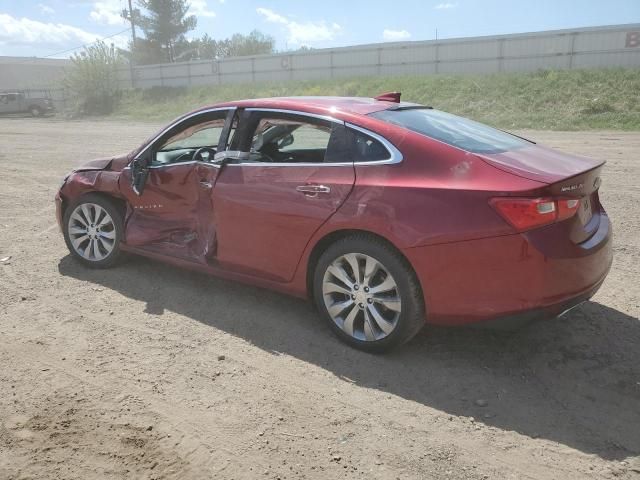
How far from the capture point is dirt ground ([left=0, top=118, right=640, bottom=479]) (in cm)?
266

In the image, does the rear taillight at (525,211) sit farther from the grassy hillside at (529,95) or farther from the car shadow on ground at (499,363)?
the grassy hillside at (529,95)

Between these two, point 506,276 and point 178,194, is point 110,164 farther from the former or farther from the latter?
point 506,276

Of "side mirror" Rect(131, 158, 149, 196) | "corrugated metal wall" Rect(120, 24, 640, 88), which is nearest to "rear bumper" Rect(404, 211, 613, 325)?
"side mirror" Rect(131, 158, 149, 196)

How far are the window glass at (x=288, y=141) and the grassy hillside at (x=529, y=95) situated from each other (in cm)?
1644

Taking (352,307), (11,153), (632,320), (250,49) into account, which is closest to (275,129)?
(352,307)

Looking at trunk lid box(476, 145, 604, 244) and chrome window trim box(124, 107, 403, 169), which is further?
chrome window trim box(124, 107, 403, 169)

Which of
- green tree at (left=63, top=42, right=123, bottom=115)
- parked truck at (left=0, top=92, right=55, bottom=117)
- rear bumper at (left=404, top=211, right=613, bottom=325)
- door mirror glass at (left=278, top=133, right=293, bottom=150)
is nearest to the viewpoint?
rear bumper at (left=404, top=211, right=613, bottom=325)

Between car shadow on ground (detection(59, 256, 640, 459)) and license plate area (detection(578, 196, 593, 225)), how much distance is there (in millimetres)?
888

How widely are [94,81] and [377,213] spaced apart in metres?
43.9

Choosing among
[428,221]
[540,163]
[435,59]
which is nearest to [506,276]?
[428,221]

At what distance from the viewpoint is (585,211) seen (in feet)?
11.0

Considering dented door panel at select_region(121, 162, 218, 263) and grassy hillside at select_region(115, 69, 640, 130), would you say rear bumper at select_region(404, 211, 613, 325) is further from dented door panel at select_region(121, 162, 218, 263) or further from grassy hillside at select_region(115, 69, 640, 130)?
grassy hillside at select_region(115, 69, 640, 130)

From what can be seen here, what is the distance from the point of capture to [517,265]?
3051 millimetres

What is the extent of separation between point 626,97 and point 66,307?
2190cm
